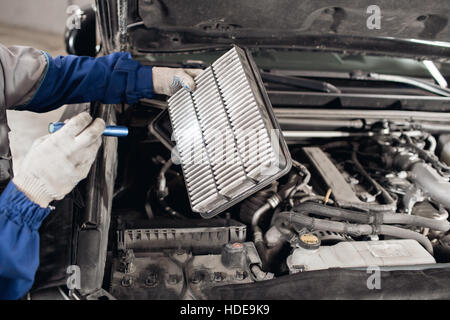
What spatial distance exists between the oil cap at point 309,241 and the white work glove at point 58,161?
62 cm

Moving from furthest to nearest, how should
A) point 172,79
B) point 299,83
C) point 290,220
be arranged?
Result: point 299,83
point 172,79
point 290,220

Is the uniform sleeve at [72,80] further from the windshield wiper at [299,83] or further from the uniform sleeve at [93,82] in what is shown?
the windshield wiper at [299,83]

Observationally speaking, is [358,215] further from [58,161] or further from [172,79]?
[58,161]

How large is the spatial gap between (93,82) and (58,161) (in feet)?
1.68

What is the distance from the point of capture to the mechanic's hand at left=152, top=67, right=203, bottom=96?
1208 mm

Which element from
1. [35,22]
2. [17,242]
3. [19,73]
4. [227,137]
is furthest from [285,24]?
[35,22]

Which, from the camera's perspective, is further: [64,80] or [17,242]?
[64,80]

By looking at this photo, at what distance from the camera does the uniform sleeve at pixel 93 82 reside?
1274 mm

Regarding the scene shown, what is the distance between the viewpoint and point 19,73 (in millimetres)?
1162

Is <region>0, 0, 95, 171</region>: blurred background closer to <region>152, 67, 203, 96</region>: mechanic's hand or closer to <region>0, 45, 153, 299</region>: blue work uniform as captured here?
<region>0, 45, 153, 299</region>: blue work uniform

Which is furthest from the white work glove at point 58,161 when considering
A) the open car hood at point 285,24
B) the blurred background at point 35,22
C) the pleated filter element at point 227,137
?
the blurred background at point 35,22

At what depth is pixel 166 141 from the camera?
1331 mm

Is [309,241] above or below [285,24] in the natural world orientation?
below
